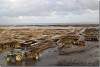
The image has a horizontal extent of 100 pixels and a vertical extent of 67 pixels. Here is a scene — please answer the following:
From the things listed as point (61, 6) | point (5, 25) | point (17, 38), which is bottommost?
point (17, 38)

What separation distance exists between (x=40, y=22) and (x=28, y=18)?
0.13 metres

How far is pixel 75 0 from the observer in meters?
1.90

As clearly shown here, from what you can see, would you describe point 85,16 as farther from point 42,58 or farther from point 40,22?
point 42,58

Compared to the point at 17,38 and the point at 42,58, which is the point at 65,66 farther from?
the point at 17,38

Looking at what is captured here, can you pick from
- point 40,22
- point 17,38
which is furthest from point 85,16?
point 17,38

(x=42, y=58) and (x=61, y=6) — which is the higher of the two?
(x=61, y=6)

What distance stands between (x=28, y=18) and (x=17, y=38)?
23 centimetres

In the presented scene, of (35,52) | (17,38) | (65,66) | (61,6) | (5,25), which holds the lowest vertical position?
(65,66)

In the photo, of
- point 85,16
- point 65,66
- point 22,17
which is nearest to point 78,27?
point 85,16

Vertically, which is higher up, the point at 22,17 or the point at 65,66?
the point at 22,17

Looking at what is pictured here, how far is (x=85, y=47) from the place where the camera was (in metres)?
1.92

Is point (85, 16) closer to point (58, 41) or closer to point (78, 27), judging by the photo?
point (78, 27)

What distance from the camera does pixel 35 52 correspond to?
1961 mm

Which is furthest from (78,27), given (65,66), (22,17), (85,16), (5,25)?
(5,25)
